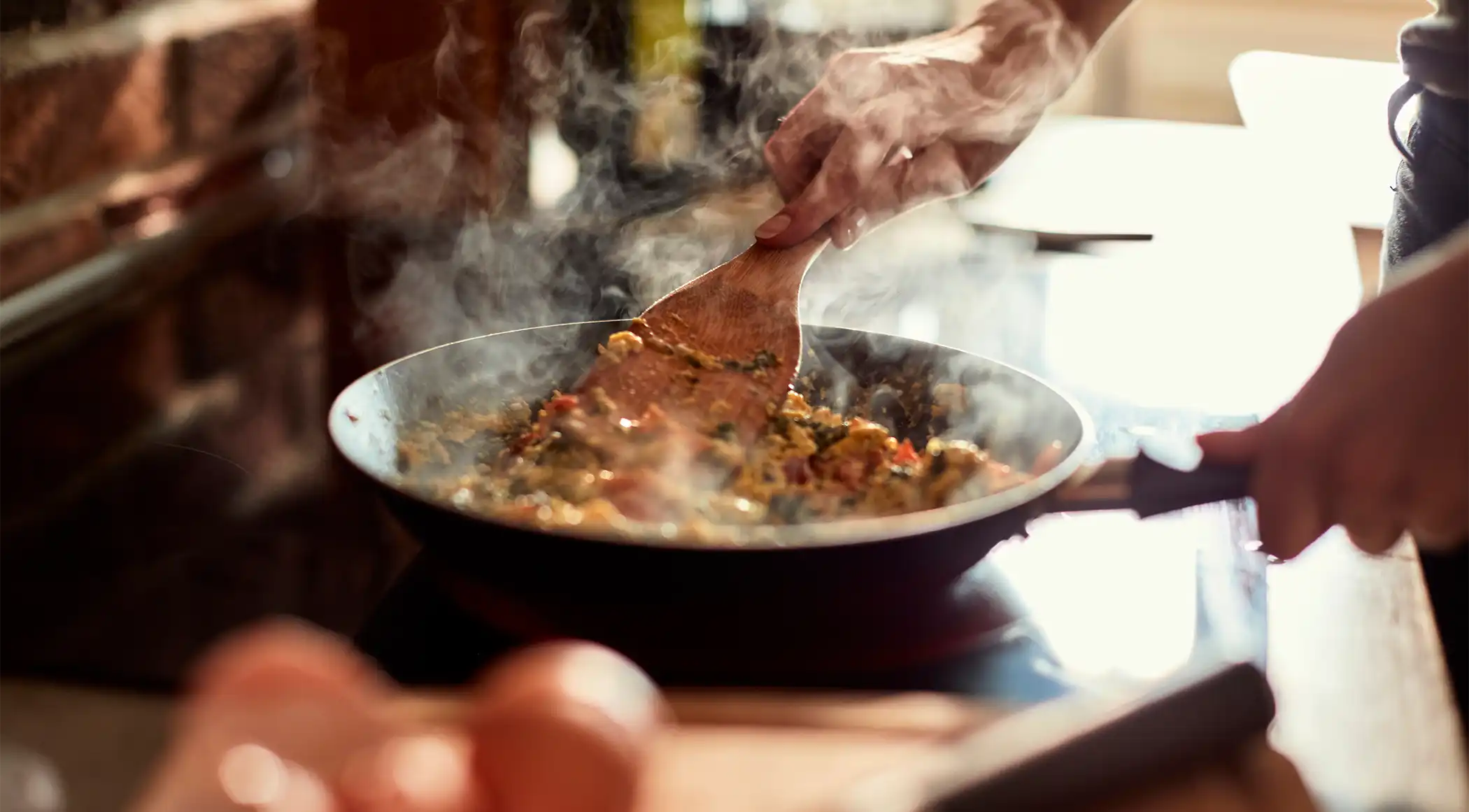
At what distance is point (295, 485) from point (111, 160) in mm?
597

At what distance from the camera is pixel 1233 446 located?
2.70ft

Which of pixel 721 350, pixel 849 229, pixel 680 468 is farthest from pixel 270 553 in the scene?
pixel 849 229

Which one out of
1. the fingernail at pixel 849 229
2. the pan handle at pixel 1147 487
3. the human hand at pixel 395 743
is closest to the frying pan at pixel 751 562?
the pan handle at pixel 1147 487

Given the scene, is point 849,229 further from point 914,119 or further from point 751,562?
point 751,562

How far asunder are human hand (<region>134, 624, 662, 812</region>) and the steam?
56cm

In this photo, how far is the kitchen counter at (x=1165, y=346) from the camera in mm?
686

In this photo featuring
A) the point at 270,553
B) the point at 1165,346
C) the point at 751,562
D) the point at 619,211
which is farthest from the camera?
the point at 619,211

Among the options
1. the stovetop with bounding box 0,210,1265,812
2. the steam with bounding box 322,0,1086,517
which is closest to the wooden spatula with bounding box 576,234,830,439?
the steam with bounding box 322,0,1086,517

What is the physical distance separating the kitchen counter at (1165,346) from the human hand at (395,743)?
0.10 m

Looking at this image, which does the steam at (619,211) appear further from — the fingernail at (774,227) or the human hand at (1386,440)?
the human hand at (1386,440)

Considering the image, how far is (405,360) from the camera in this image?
41.7 inches

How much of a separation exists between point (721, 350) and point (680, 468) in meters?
0.18

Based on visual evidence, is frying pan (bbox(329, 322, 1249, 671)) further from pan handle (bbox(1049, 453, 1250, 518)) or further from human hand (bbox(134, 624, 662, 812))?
human hand (bbox(134, 624, 662, 812))

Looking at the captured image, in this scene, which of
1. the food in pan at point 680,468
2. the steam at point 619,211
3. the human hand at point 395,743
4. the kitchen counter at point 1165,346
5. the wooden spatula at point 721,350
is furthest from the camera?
the steam at point 619,211
